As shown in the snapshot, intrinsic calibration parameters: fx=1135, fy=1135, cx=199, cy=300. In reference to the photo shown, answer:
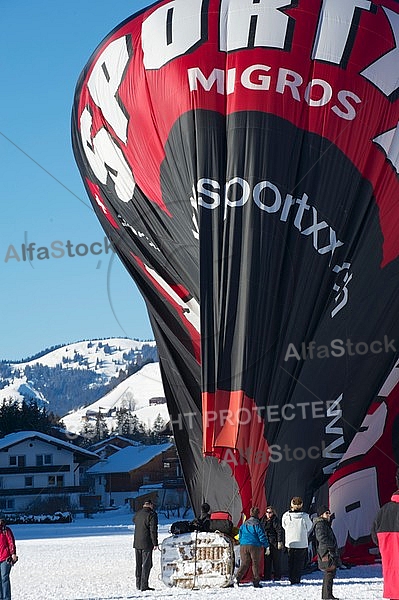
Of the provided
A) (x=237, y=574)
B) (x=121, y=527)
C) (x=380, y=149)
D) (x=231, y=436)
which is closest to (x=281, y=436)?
(x=231, y=436)

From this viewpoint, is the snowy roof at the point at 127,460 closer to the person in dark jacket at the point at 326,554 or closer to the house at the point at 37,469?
the house at the point at 37,469

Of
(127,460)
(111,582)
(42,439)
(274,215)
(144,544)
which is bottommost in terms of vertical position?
(111,582)

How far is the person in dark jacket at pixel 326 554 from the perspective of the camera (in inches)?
469

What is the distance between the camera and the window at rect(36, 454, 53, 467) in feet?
188

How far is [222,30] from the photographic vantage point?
1530 centimetres

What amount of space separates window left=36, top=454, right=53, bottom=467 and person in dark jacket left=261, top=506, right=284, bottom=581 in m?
44.2

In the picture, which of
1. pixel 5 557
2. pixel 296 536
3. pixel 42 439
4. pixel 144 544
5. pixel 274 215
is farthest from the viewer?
pixel 42 439

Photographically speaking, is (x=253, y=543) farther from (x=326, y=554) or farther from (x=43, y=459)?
(x=43, y=459)

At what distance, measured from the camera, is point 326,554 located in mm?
12273

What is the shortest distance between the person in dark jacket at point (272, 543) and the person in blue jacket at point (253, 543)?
28cm

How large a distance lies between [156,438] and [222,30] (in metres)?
82.4

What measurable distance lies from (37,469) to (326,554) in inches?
1840

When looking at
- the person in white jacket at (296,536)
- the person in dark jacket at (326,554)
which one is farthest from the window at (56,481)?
the person in dark jacket at (326,554)

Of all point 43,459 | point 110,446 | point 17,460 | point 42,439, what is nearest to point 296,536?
point 42,439
